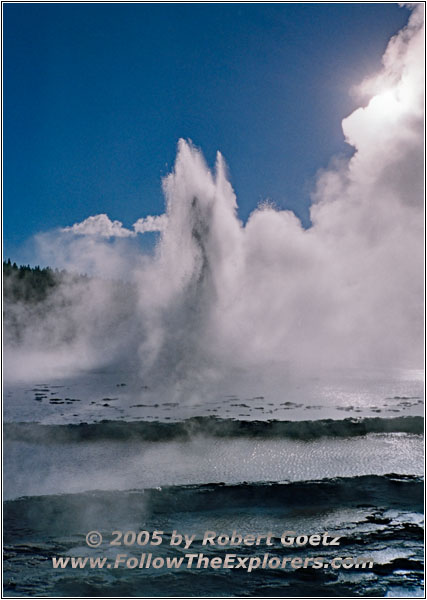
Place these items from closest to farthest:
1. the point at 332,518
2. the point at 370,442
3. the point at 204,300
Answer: the point at 332,518
the point at 370,442
the point at 204,300

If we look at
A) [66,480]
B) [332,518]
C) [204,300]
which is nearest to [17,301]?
[204,300]

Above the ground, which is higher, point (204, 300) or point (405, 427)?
point (204, 300)

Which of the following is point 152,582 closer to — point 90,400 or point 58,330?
point 90,400

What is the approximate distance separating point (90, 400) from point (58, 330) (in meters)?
23.7

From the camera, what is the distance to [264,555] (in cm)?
416

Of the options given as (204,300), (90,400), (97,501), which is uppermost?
(204,300)

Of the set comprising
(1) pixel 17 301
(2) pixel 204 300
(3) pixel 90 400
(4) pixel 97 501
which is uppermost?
(1) pixel 17 301

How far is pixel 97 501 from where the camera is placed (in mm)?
5180

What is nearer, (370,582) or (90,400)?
(370,582)

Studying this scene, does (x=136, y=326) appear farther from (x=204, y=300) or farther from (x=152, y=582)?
(x=152, y=582)

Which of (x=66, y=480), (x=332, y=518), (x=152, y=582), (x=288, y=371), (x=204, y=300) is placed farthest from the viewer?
(x=204, y=300)

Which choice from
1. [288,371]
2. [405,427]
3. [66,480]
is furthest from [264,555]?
[288,371]

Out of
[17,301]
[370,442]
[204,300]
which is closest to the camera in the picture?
[370,442]

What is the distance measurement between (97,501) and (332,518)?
284 cm
